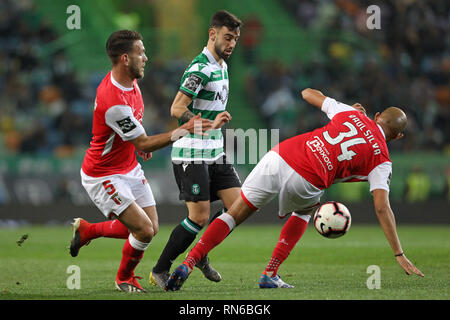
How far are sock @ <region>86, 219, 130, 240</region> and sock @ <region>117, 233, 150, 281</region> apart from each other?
32 cm

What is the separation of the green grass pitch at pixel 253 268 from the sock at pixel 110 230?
0.50m

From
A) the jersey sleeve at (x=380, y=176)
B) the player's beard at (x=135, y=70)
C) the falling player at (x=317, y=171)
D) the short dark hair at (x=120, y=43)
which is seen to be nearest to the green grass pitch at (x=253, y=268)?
the falling player at (x=317, y=171)

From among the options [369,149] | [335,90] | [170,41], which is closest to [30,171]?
[170,41]

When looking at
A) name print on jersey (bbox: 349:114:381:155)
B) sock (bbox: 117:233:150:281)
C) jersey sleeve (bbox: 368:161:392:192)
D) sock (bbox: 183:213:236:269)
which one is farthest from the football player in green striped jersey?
jersey sleeve (bbox: 368:161:392:192)

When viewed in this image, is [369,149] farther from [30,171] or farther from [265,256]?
[30,171]

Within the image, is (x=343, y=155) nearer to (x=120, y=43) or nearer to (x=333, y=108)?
(x=333, y=108)

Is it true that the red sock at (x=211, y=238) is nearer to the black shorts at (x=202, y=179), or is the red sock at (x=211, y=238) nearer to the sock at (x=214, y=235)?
the sock at (x=214, y=235)

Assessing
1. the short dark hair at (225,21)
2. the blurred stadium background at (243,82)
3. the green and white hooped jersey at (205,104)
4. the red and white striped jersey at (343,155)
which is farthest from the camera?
the blurred stadium background at (243,82)

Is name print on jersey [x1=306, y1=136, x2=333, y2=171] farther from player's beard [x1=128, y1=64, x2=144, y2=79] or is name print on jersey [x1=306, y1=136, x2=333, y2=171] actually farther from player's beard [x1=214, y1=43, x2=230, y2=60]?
player's beard [x1=128, y1=64, x2=144, y2=79]

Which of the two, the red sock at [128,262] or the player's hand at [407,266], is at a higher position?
the player's hand at [407,266]

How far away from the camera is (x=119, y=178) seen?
6.39m

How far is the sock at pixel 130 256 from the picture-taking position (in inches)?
250

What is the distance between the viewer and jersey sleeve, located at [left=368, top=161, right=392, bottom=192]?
233 inches

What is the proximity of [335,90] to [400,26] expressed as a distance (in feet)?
11.6
